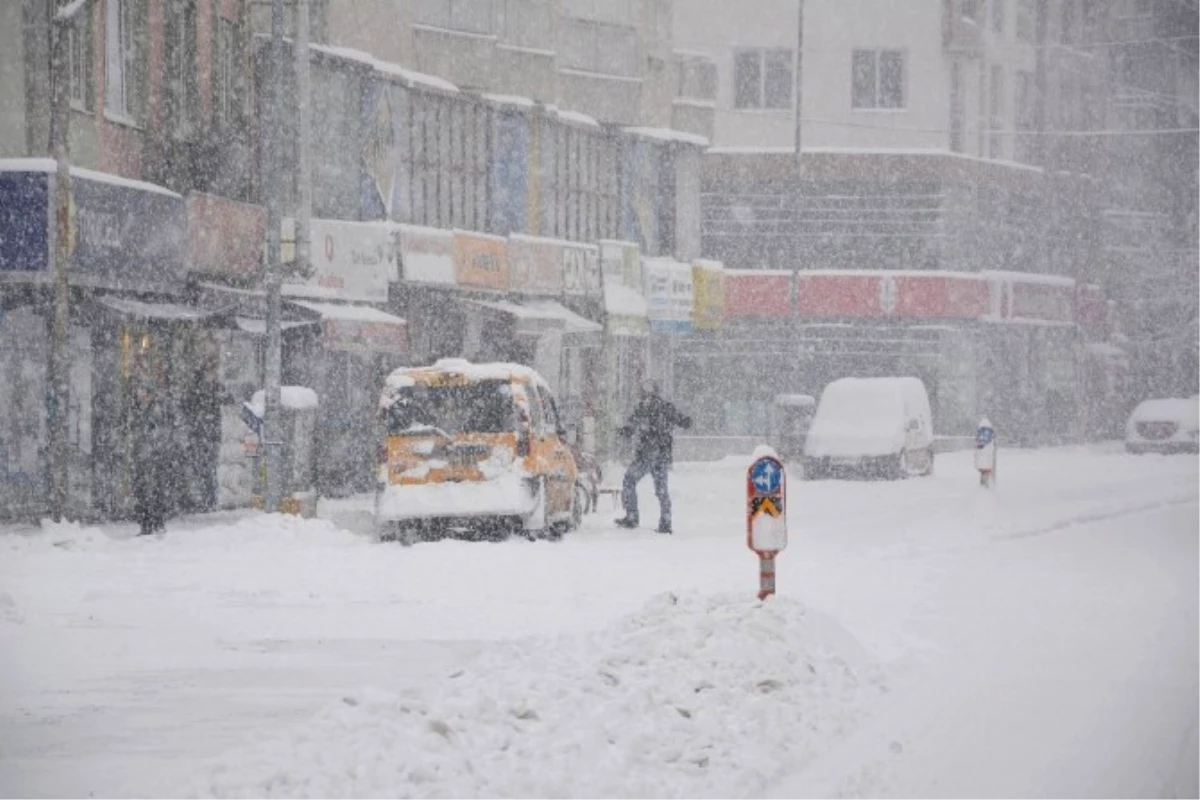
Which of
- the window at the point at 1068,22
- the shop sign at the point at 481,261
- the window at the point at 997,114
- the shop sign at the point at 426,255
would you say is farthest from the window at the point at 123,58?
the window at the point at 1068,22

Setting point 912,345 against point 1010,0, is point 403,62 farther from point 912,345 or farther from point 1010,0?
point 1010,0

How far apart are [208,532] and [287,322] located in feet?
29.3

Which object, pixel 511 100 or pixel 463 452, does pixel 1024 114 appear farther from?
pixel 463 452

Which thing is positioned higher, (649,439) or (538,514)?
(649,439)

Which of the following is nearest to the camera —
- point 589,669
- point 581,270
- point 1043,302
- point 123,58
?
point 589,669

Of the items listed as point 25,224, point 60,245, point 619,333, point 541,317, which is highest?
point 25,224

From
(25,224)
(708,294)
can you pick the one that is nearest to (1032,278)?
(708,294)

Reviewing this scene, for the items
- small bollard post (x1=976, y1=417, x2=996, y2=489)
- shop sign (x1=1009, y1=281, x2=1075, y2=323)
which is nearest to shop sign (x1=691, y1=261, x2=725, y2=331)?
shop sign (x1=1009, y1=281, x2=1075, y2=323)

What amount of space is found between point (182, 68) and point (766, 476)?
57.6ft

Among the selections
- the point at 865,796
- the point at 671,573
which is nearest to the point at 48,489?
the point at 671,573

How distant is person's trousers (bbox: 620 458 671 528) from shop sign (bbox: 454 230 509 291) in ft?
44.8

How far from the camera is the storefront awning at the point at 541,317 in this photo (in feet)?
137

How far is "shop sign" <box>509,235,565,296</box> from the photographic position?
42.6 meters

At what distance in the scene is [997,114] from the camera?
65.8 meters
